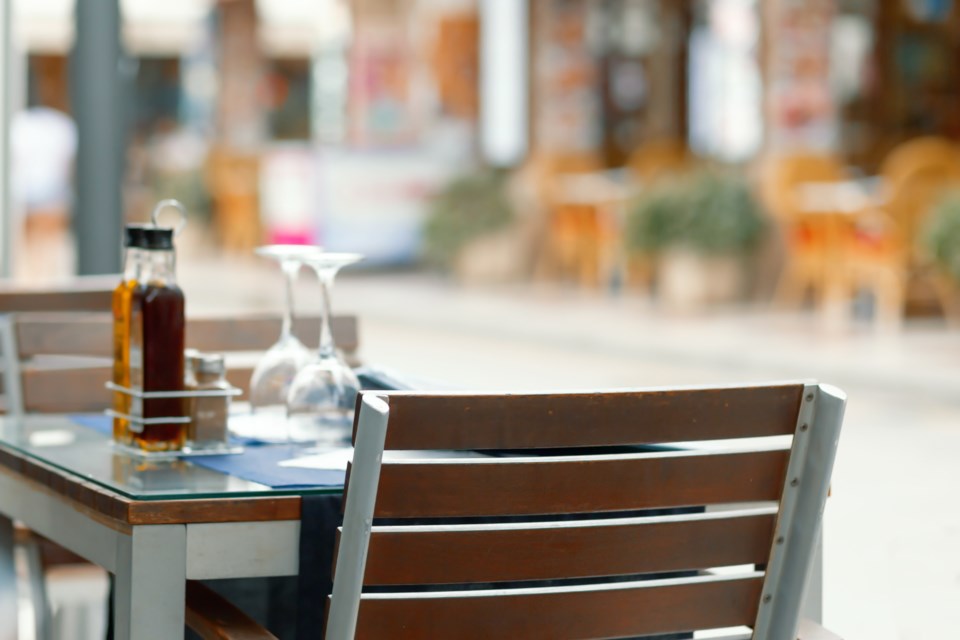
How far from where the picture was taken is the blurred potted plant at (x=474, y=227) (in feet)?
49.8

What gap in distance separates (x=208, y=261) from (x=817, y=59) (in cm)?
953

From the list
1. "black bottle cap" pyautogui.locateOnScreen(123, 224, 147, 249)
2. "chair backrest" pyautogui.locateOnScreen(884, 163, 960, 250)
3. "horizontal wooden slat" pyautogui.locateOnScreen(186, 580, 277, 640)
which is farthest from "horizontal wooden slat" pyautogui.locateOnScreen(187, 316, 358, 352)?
"chair backrest" pyautogui.locateOnScreen(884, 163, 960, 250)

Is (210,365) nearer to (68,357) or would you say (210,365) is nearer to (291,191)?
(68,357)

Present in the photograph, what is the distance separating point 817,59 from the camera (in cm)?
1311

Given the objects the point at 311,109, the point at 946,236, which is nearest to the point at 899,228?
the point at 946,236

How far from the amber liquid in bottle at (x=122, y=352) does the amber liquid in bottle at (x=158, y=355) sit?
0.06 ft

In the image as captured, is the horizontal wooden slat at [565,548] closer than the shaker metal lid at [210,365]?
Yes

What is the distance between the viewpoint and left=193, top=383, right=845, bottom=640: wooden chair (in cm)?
181

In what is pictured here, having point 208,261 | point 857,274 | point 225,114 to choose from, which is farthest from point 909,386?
point 225,114

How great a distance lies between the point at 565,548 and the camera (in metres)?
1.89

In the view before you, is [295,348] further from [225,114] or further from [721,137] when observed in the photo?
[225,114]

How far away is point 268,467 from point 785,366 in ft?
24.9

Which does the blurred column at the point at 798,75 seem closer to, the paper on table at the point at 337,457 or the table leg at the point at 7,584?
the table leg at the point at 7,584

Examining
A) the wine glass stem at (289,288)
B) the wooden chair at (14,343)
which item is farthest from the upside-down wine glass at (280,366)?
the wooden chair at (14,343)
